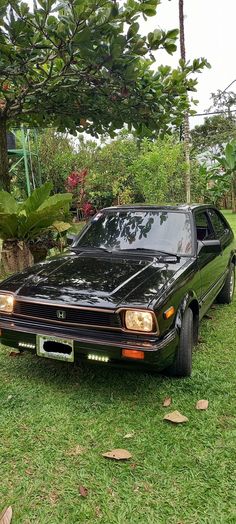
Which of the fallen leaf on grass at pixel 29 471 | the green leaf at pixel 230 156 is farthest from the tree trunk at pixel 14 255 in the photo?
the green leaf at pixel 230 156

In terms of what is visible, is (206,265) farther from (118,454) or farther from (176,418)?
(118,454)

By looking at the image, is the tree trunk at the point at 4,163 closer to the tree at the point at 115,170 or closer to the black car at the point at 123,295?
the black car at the point at 123,295

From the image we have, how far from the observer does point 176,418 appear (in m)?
2.79

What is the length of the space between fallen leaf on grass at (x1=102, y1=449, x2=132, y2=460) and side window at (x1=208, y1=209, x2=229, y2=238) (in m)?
3.08

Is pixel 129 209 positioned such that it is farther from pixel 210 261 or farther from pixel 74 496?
pixel 74 496

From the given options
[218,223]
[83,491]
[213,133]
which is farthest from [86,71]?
[213,133]

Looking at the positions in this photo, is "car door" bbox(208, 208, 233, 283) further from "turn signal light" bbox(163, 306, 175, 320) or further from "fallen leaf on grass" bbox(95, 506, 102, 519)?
"fallen leaf on grass" bbox(95, 506, 102, 519)

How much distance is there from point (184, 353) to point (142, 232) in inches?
52.5

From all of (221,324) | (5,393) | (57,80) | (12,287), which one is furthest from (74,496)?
(57,80)

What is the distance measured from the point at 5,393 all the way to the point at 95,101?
4026 mm

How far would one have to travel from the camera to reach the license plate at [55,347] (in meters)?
2.89

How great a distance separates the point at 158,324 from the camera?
273 centimetres

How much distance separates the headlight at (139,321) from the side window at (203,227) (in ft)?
5.56

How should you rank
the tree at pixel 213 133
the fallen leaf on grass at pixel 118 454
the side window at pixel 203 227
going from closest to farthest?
the fallen leaf on grass at pixel 118 454 → the side window at pixel 203 227 → the tree at pixel 213 133
